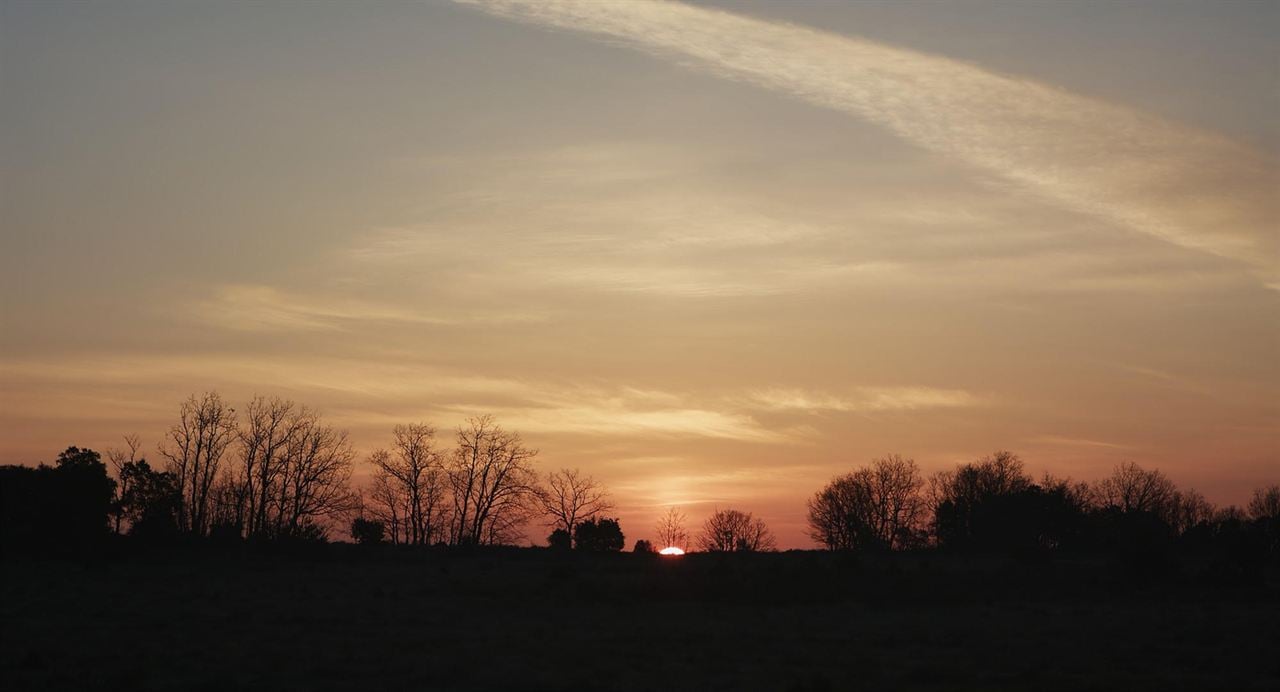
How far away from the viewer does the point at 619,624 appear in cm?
4981

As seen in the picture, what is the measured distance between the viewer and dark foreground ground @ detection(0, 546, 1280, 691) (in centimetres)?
3319

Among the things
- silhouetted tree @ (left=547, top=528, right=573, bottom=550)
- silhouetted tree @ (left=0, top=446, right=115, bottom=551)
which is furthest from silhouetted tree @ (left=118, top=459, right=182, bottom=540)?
silhouetted tree @ (left=547, top=528, right=573, bottom=550)

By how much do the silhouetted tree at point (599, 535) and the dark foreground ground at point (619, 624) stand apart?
28.0 meters

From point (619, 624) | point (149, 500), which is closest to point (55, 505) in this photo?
point (149, 500)

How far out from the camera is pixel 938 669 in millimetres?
34375

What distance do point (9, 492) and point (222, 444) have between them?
27.7 meters

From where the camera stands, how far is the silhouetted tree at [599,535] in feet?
362

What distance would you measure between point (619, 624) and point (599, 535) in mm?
61981

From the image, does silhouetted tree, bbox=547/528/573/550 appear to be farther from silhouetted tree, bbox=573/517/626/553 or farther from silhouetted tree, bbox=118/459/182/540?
silhouetted tree, bbox=118/459/182/540

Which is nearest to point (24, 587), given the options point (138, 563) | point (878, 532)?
point (138, 563)

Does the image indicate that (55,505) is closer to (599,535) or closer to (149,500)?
(149,500)

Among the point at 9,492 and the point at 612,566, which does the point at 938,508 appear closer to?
the point at 612,566

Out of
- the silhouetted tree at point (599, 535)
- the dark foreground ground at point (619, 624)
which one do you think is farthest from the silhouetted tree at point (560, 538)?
the dark foreground ground at point (619, 624)

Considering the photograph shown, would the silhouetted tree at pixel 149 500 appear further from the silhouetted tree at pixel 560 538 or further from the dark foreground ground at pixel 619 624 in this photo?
the silhouetted tree at pixel 560 538
